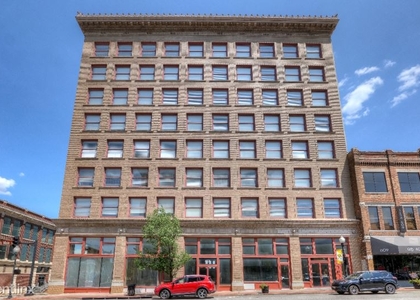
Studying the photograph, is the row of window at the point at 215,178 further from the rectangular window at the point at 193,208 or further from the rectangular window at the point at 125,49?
the rectangular window at the point at 125,49

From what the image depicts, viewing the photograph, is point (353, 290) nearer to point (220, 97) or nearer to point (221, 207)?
point (221, 207)

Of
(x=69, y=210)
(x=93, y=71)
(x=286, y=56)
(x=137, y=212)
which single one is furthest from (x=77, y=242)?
(x=286, y=56)

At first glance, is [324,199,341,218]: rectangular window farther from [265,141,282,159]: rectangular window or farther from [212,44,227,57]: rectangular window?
[212,44,227,57]: rectangular window

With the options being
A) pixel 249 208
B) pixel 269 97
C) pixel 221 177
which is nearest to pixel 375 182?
pixel 249 208

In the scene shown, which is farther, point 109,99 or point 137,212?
point 109,99

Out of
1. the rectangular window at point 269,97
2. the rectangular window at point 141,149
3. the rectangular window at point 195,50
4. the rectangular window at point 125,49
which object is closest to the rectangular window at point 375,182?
the rectangular window at point 269,97

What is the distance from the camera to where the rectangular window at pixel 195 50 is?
4232 centimetres

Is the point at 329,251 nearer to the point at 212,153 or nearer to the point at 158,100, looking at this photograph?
the point at 212,153

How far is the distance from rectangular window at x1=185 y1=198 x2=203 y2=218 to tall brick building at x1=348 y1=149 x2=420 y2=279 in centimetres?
1582

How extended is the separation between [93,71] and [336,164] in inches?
1159

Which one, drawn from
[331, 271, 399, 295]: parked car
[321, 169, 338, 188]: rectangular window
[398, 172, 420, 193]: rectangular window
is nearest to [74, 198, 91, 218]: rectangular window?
[331, 271, 399, 295]: parked car

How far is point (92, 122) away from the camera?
3903 cm

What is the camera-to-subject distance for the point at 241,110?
39.5 metres

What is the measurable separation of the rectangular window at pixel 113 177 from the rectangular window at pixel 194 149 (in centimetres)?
754
